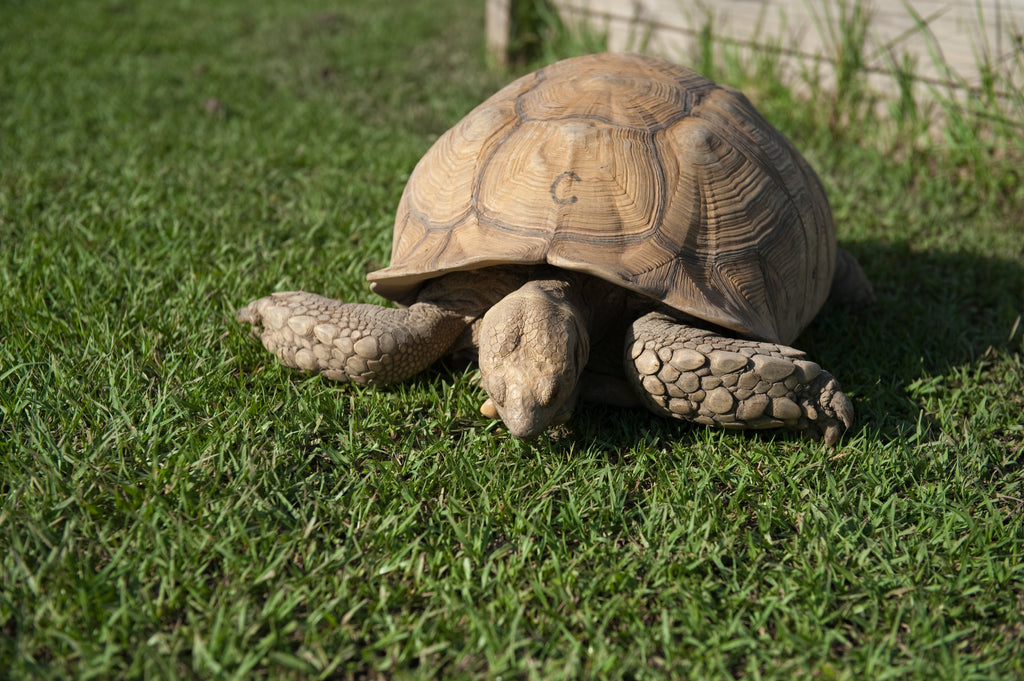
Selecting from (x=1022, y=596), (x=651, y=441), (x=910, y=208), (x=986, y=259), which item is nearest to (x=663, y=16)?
(x=910, y=208)

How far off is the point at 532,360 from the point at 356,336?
0.62 meters

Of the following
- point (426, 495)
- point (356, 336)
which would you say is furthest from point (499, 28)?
point (426, 495)

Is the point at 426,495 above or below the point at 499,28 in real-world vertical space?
below

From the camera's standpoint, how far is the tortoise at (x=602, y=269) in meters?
2.22

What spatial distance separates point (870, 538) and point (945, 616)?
269 mm

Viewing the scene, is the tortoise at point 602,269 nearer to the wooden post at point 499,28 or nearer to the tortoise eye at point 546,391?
the tortoise eye at point 546,391

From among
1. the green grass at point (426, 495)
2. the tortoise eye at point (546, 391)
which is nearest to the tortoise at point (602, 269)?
the tortoise eye at point (546, 391)

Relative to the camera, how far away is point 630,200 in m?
2.35

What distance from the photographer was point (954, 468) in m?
2.33

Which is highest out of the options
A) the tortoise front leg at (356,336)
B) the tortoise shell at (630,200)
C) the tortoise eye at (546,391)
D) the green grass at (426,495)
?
the tortoise shell at (630,200)

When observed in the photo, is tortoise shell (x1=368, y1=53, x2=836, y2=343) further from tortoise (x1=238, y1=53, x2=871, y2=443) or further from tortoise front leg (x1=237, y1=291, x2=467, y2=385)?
tortoise front leg (x1=237, y1=291, x2=467, y2=385)

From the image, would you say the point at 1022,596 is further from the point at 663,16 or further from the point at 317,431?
the point at 663,16

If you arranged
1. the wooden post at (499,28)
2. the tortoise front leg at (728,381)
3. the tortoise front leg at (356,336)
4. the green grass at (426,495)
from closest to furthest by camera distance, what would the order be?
the green grass at (426,495) < the tortoise front leg at (728,381) < the tortoise front leg at (356,336) < the wooden post at (499,28)

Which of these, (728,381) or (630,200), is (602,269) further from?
(728,381)
